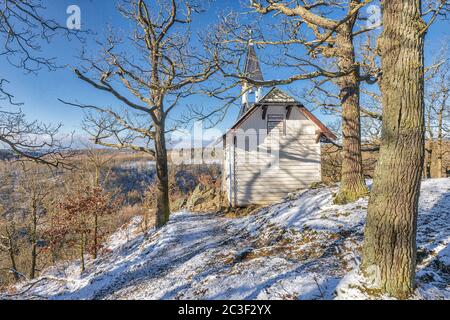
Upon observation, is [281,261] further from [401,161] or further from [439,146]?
[439,146]

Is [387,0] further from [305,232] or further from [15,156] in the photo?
[15,156]

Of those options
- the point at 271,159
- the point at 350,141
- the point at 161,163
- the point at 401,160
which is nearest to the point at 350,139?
the point at 350,141

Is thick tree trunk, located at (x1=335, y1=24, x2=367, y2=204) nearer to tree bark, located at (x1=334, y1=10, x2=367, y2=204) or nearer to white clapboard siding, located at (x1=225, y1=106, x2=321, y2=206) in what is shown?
→ tree bark, located at (x1=334, y1=10, x2=367, y2=204)

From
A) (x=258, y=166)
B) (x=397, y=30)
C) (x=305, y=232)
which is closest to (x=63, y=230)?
(x=258, y=166)

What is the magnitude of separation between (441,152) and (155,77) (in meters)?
17.5

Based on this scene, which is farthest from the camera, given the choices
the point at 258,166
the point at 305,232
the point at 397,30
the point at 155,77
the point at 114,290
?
the point at 258,166

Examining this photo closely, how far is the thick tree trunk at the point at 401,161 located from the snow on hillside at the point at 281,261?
377 millimetres

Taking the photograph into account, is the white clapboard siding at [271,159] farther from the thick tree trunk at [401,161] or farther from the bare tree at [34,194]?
the bare tree at [34,194]

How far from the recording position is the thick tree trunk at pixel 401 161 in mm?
2729

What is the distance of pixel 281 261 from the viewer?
14.0ft

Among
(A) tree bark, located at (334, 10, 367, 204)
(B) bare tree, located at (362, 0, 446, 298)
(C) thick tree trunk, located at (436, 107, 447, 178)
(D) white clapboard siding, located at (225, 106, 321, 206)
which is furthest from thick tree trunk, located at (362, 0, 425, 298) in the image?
(C) thick tree trunk, located at (436, 107, 447, 178)

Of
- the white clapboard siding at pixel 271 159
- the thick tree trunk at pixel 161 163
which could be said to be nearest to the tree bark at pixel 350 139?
the white clapboard siding at pixel 271 159

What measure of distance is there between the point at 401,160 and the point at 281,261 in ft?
8.41
